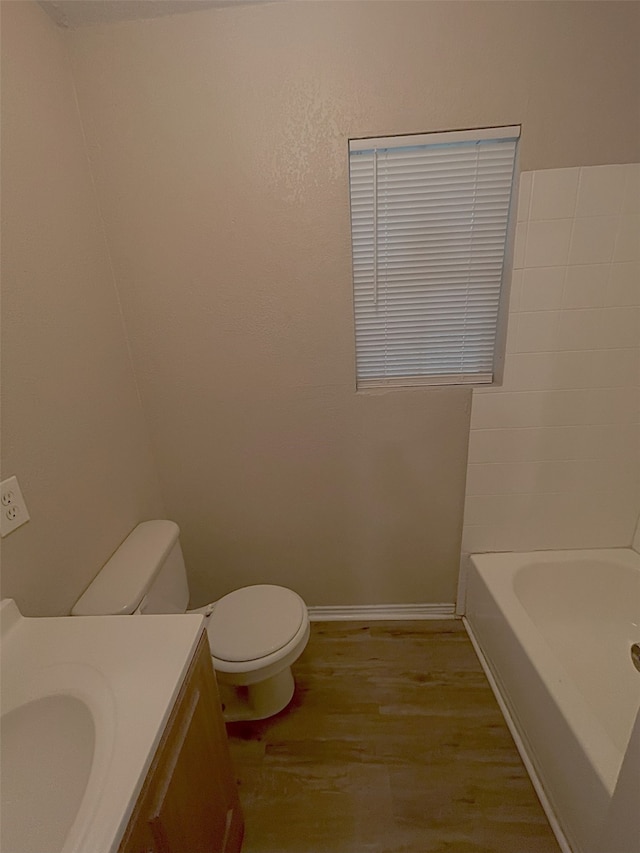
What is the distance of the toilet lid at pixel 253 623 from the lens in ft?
4.16

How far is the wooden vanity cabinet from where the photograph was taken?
66 centimetres

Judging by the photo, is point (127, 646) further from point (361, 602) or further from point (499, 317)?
point (499, 317)

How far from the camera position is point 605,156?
1.22 meters

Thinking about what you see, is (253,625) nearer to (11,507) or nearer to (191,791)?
(191,791)

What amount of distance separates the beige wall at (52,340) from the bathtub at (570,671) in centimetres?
141

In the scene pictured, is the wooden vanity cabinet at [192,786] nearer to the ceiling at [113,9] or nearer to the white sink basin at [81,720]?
the white sink basin at [81,720]

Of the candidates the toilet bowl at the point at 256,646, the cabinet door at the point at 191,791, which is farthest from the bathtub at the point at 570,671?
the cabinet door at the point at 191,791

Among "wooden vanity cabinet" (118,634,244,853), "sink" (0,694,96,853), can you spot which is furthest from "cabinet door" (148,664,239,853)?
"sink" (0,694,96,853)

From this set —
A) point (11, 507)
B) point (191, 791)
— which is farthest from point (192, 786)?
point (11, 507)

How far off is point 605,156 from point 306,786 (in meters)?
2.27

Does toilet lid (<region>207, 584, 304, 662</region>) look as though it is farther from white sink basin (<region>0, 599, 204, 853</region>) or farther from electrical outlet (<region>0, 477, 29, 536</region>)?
electrical outlet (<region>0, 477, 29, 536</region>)

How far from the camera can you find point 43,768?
0.73 m

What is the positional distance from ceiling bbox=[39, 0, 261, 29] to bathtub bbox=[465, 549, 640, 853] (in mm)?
2109

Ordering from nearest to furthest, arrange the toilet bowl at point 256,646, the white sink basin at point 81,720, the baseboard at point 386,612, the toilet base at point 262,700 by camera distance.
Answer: the white sink basin at point 81,720 < the toilet bowl at point 256,646 < the toilet base at point 262,700 < the baseboard at point 386,612
